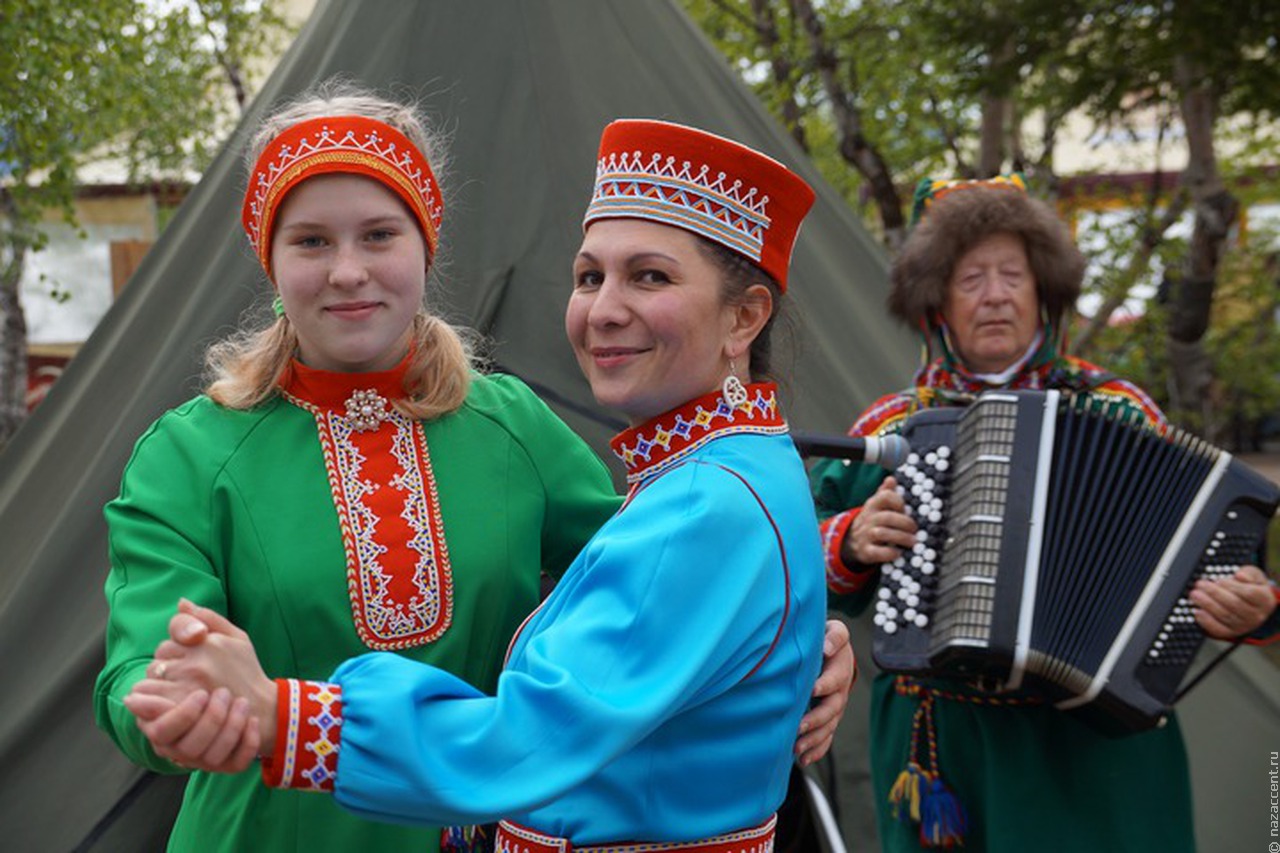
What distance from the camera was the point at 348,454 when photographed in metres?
2.12

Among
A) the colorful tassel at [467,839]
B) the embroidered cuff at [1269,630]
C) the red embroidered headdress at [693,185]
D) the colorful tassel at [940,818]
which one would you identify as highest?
the red embroidered headdress at [693,185]

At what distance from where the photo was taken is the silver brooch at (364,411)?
214 centimetres

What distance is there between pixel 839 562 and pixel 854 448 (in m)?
0.63

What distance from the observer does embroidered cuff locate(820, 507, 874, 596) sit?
3152 mm

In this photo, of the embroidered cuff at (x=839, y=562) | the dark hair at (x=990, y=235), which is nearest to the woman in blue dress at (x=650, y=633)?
the embroidered cuff at (x=839, y=562)

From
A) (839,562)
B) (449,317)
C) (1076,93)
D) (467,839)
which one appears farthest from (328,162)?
(1076,93)

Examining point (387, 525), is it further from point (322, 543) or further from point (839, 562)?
point (839, 562)

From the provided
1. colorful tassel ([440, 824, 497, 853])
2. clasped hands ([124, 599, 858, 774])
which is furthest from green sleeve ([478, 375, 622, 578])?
clasped hands ([124, 599, 858, 774])

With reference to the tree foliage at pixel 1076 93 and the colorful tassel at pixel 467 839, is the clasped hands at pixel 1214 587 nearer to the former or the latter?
the colorful tassel at pixel 467 839

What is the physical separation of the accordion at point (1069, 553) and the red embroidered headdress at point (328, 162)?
1368 mm

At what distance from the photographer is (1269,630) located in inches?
116

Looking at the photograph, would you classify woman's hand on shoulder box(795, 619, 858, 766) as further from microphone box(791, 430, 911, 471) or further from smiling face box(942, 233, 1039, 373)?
smiling face box(942, 233, 1039, 373)

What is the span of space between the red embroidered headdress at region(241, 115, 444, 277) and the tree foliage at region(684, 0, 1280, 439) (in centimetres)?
450

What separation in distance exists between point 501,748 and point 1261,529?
2.09 m
